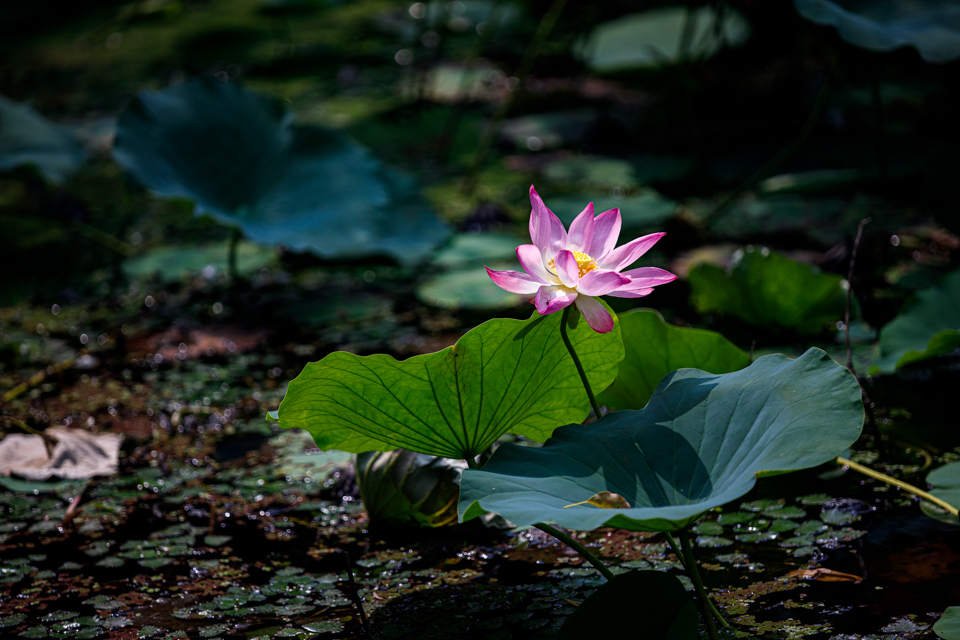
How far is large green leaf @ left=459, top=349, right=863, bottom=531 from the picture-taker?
2.57ft

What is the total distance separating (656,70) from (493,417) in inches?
113

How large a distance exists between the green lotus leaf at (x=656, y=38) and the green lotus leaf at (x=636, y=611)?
2.54 meters

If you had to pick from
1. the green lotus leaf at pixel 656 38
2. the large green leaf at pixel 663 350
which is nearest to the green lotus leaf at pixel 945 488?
the large green leaf at pixel 663 350

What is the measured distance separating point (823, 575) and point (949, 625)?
174 mm

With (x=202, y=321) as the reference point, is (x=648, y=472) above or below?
Answer: above

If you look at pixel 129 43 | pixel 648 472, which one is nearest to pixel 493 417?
pixel 648 472

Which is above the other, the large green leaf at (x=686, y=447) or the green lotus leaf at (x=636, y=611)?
the large green leaf at (x=686, y=447)

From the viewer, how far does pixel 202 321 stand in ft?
6.81

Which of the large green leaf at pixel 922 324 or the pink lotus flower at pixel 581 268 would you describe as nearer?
the pink lotus flower at pixel 581 268

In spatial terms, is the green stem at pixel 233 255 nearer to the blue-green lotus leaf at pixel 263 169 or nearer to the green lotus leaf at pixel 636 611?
the blue-green lotus leaf at pixel 263 169

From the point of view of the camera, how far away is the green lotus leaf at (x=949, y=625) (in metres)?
0.84

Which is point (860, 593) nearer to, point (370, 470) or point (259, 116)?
point (370, 470)

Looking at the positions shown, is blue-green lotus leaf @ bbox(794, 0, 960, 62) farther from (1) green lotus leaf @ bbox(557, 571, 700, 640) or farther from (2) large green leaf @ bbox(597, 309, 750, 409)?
(1) green lotus leaf @ bbox(557, 571, 700, 640)

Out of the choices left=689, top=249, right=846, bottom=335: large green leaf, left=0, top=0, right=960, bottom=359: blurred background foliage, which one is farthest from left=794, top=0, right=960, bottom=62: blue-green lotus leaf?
left=689, top=249, right=846, bottom=335: large green leaf
